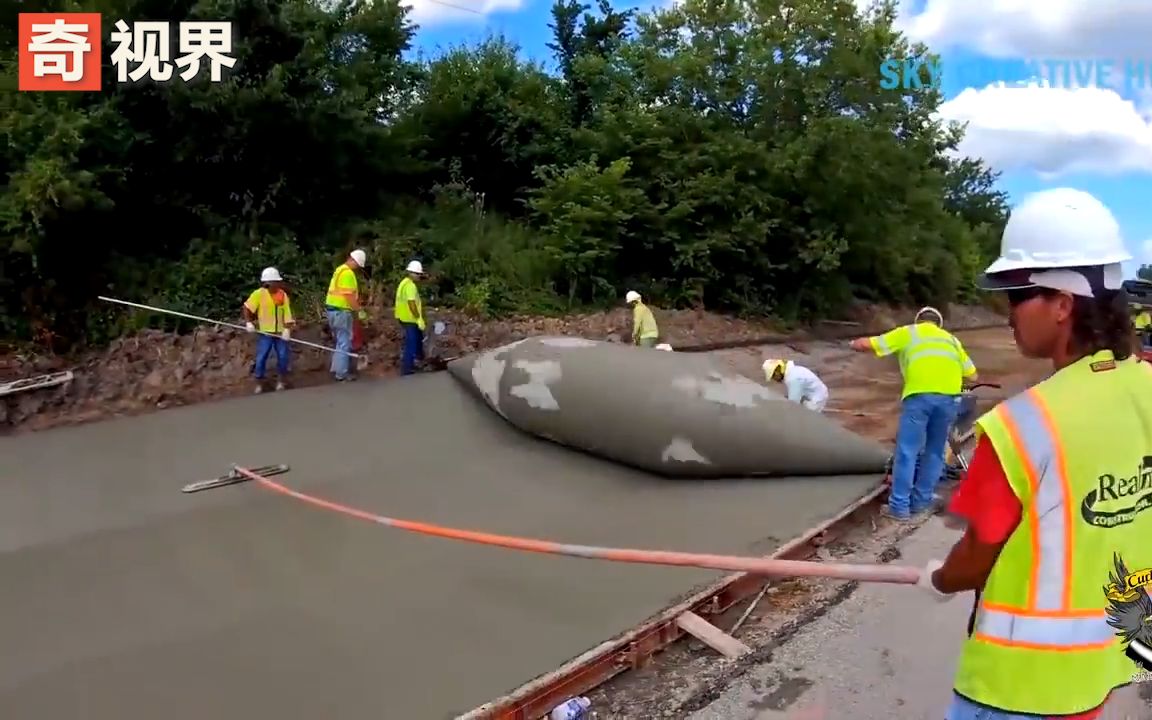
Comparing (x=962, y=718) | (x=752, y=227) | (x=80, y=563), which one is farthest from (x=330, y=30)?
(x=962, y=718)

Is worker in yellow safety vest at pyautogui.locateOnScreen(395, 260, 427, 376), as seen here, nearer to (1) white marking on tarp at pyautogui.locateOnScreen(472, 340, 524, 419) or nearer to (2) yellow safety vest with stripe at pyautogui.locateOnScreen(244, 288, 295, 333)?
(2) yellow safety vest with stripe at pyautogui.locateOnScreen(244, 288, 295, 333)

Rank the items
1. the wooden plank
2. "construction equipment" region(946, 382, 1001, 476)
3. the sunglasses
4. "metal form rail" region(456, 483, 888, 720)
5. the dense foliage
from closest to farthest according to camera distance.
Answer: the sunglasses, "metal form rail" region(456, 483, 888, 720), the wooden plank, "construction equipment" region(946, 382, 1001, 476), the dense foliage

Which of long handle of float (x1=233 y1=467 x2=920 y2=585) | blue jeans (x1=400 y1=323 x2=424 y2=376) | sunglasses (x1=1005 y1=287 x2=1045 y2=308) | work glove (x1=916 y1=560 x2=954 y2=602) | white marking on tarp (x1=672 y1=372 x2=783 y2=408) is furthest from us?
blue jeans (x1=400 y1=323 x2=424 y2=376)

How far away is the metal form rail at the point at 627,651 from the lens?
2.61m

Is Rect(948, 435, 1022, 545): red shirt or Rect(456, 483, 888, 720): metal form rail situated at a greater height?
Rect(948, 435, 1022, 545): red shirt

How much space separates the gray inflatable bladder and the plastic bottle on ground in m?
1.98

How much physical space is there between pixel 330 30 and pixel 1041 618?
35.7 ft

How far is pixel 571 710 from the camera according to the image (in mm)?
2648

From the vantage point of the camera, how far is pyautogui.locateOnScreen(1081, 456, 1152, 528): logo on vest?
1.24m

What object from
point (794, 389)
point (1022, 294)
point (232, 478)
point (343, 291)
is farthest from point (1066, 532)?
point (343, 291)

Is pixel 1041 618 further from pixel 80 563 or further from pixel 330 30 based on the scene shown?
pixel 330 30

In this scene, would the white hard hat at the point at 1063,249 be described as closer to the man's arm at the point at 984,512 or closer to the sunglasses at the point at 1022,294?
the sunglasses at the point at 1022,294

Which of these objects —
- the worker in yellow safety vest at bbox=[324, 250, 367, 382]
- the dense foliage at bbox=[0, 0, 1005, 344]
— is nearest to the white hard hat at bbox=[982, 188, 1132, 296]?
the worker in yellow safety vest at bbox=[324, 250, 367, 382]

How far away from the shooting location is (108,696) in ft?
8.90
